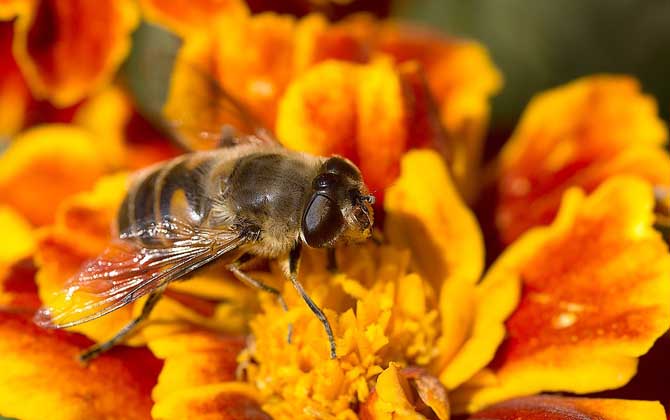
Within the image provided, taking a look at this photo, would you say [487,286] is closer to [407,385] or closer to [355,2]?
[407,385]

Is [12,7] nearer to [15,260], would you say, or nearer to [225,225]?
[15,260]

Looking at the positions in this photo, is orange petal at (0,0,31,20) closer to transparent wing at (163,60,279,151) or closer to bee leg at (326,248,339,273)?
transparent wing at (163,60,279,151)

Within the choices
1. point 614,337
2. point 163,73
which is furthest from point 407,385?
point 163,73

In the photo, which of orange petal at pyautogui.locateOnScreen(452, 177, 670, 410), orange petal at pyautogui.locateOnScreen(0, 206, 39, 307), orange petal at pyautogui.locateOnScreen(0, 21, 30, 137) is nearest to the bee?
orange petal at pyautogui.locateOnScreen(0, 206, 39, 307)

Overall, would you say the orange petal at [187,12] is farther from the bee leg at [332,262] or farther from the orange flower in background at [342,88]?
the bee leg at [332,262]

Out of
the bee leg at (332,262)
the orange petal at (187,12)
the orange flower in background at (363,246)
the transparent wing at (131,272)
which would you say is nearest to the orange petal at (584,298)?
the orange flower in background at (363,246)

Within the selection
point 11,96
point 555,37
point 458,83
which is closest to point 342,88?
point 458,83
